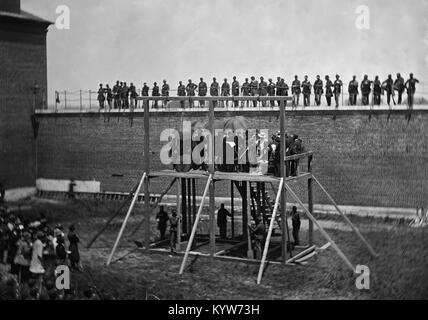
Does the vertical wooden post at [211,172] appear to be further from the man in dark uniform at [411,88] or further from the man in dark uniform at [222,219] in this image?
the man in dark uniform at [411,88]

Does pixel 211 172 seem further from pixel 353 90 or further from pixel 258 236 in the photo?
Answer: pixel 353 90

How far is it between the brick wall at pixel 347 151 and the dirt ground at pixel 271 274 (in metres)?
3.71

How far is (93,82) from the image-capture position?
2908 centimetres

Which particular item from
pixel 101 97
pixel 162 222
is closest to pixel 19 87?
pixel 101 97

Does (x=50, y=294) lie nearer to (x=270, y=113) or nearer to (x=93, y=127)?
(x=270, y=113)

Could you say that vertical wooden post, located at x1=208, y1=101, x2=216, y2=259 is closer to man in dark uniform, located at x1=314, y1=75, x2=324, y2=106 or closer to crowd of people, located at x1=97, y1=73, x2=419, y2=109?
crowd of people, located at x1=97, y1=73, x2=419, y2=109

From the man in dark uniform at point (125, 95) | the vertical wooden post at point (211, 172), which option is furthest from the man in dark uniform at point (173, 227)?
the man in dark uniform at point (125, 95)

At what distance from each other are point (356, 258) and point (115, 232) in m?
8.25

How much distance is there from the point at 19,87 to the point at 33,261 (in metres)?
17.9

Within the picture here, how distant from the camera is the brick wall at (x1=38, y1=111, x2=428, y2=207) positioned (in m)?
21.5

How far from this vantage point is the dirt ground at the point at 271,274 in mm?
12773

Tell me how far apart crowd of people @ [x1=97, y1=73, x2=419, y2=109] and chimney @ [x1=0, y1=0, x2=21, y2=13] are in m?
5.22

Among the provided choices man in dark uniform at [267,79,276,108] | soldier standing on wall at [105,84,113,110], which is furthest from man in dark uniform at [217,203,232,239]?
soldier standing on wall at [105,84,113,110]
